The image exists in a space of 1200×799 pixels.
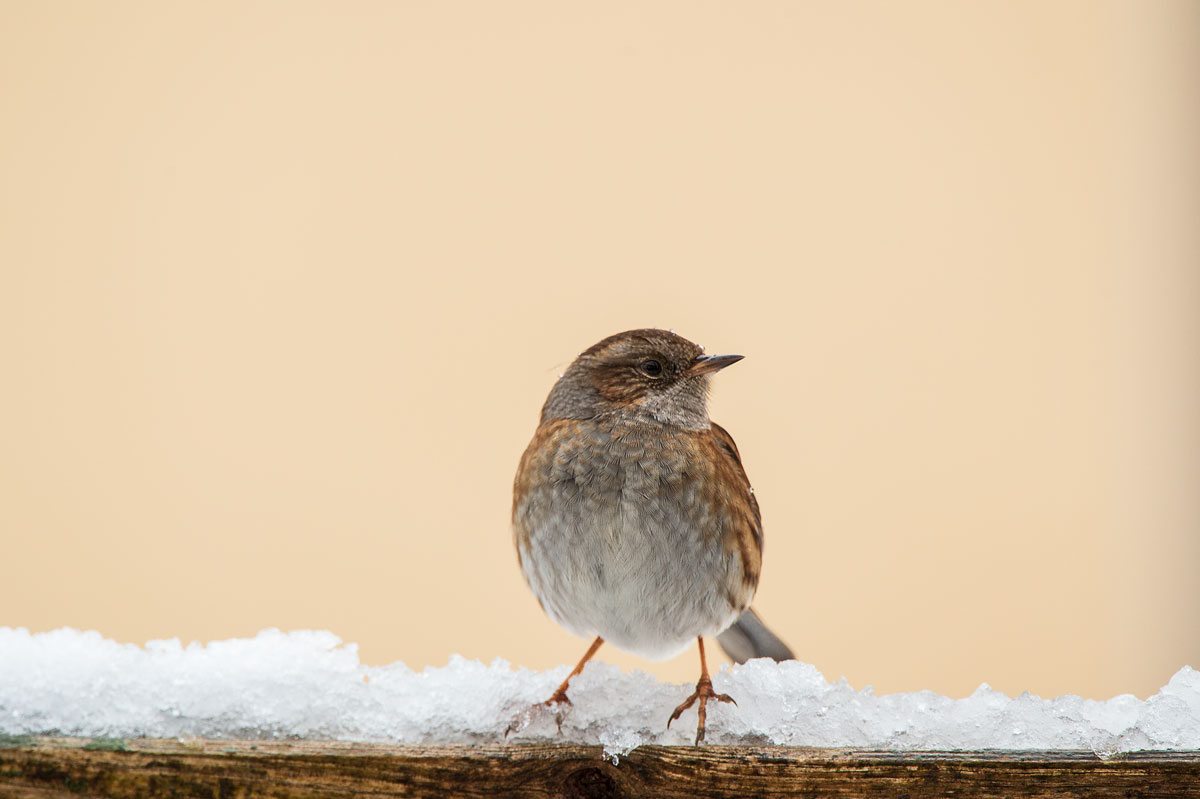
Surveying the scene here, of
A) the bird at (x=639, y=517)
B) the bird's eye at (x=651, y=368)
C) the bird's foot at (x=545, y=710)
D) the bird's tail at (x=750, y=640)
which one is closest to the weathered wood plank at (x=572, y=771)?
the bird's foot at (x=545, y=710)

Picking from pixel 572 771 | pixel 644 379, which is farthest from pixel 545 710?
pixel 644 379

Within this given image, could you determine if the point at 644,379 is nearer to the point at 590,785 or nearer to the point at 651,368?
the point at 651,368

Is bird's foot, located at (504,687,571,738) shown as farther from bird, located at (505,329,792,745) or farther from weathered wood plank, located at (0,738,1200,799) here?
bird, located at (505,329,792,745)

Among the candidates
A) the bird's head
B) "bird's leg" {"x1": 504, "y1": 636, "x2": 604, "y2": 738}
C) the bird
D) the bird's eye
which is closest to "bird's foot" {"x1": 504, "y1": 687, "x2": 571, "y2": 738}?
"bird's leg" {"x1": 504, "y1": 636, "x2": 604, "y2": 738}

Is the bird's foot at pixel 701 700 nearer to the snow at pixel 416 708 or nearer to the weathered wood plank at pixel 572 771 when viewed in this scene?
the snow at pixel 416 708

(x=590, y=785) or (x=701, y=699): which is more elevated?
(x=701, y=699)

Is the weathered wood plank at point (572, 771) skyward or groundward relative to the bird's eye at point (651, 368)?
groundward
